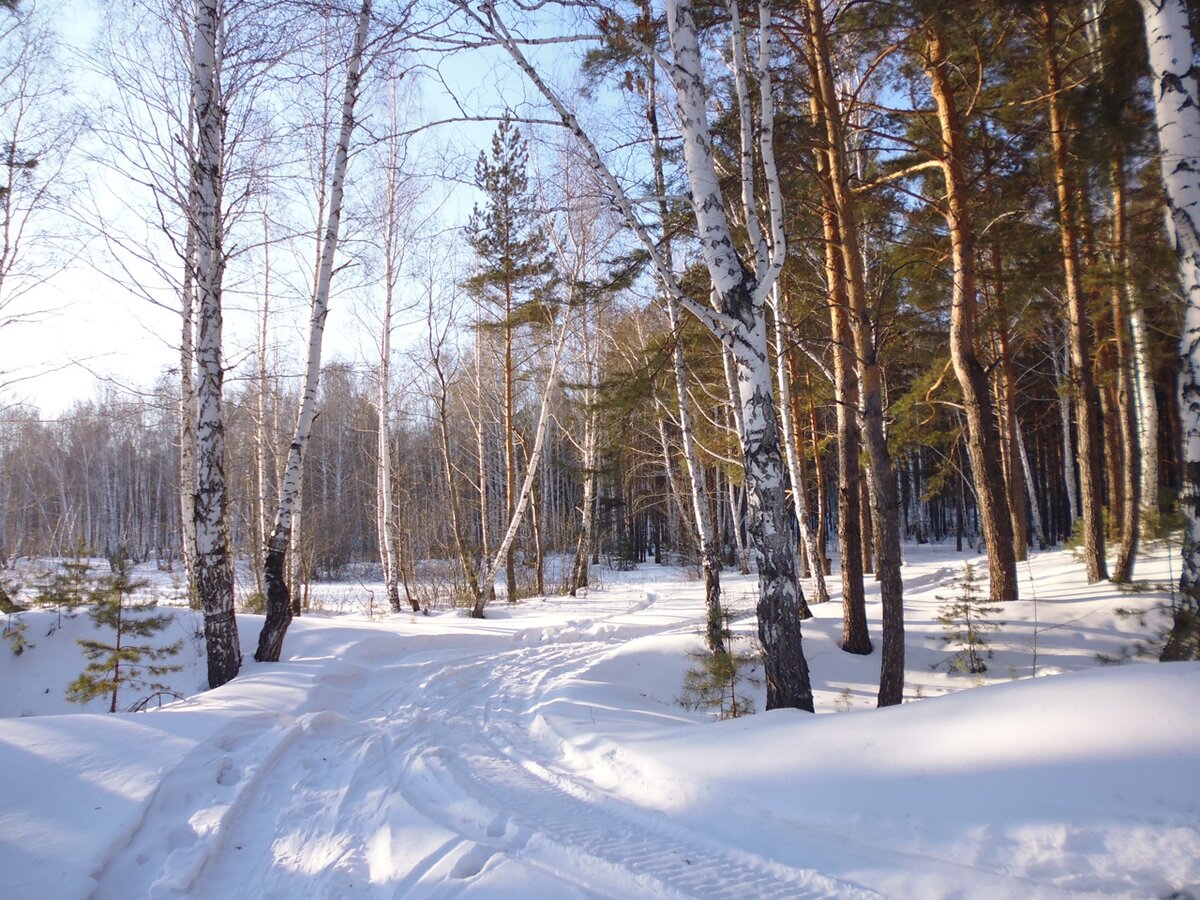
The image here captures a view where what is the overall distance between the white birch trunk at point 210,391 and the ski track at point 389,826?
190 cm

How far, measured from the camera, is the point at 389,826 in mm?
3236

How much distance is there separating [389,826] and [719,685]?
3.04 metres

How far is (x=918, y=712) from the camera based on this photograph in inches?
134

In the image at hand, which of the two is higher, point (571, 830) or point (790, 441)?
point (790, 441)

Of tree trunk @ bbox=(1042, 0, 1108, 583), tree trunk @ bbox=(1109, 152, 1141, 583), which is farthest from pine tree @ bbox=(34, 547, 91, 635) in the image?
tree trunk @ bbox=(1042, 0, 1108, 583)

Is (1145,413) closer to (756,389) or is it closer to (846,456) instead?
(846,456)

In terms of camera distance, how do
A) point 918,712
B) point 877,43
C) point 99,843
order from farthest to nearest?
1. point 877,43
2. point 918,712
3. point 99,843

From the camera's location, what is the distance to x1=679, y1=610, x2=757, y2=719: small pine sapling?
5344 mm

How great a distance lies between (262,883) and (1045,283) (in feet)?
46.9

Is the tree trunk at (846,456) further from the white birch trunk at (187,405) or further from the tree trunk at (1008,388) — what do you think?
the white birch trunk at (187,405)

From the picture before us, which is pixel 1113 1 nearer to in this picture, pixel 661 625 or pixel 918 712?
pixel 918 712

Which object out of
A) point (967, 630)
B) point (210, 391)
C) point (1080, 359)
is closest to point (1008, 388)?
point (1080, 359)

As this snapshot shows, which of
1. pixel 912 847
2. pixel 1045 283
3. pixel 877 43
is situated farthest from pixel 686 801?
pixel 1045 283

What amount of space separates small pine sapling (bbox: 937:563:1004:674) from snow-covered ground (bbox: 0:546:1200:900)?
339 centimetres
